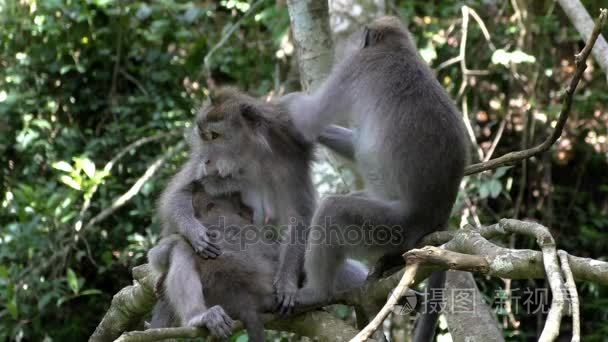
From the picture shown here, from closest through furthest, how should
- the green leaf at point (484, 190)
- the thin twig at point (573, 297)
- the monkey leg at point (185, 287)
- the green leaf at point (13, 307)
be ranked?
1. the thin twig at point (573, 297)
2. the monkey leg at point (185, 287)
3. the green leaf at point (13, 307)
4. the green leaf at point (484, 190)

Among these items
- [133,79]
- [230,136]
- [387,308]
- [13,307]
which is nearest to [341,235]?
[230,136]

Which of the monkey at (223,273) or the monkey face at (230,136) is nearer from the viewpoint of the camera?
the monkey at (223,273)

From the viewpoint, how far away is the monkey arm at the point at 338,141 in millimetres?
4742

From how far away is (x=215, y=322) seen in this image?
3594 millimetres

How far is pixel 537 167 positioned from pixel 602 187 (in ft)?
2.06

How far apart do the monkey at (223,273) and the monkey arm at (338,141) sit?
0.70m

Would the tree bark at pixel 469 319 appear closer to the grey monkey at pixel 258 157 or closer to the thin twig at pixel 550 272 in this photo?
the grey monkey at pixel 258 157

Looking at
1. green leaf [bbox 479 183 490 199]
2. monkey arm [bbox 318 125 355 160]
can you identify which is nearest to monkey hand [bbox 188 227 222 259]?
monkey arm [bbox 318 125 355 160]

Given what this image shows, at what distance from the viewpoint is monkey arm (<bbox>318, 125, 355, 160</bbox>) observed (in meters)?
4.74

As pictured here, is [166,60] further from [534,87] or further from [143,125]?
[534,87]

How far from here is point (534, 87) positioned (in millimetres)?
7391

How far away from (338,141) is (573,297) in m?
2.50

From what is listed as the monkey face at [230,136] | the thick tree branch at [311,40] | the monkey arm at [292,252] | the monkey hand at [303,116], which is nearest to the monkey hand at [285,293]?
the monkey arm at [292,252]

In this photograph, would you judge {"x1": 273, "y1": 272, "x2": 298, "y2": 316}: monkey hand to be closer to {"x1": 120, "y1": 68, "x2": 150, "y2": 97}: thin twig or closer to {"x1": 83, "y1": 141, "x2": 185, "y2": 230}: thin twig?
{"x1": 83, "y1": 141, "x2": 185, "y2": 230}: thin twig
